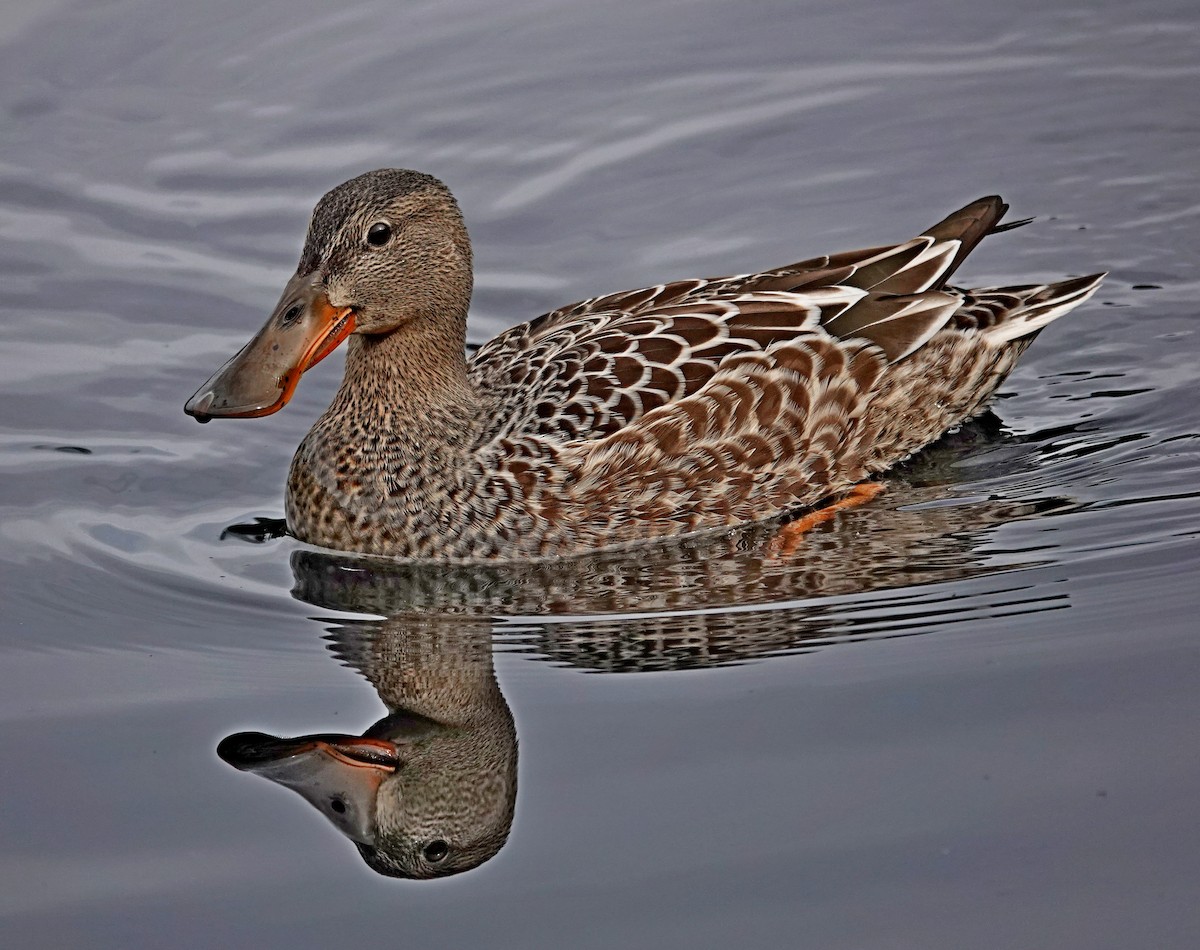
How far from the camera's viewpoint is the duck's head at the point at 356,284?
7758 millimetres

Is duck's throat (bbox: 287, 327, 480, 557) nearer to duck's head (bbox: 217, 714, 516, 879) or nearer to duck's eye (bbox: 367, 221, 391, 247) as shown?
duck's eye (bbox: 367, 221, 391, 247)

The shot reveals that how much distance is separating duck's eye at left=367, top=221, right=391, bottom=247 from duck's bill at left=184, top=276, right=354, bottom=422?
0.97 ft

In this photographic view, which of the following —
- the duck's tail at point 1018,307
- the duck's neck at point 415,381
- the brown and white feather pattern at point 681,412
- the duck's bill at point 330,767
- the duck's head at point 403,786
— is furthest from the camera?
the duck's tail at point 1018,307

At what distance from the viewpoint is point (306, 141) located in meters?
11.9

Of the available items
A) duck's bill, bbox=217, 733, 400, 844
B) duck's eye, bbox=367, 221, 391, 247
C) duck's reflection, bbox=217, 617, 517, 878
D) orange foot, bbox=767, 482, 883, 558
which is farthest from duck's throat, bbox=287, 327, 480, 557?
duck's bill, bbox=217, 733, 400, 844

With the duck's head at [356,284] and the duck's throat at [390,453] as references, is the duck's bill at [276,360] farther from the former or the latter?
the duck's throat at [390,453]

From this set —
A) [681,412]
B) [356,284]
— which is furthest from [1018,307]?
[356,284]

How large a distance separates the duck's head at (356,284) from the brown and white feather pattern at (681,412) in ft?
1.77

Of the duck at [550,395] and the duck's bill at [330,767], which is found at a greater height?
the duck at [550,395]

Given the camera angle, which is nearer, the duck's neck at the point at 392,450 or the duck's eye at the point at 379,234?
the duck's eye at the point at 379,234

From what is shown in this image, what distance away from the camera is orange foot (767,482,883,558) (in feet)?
27.1

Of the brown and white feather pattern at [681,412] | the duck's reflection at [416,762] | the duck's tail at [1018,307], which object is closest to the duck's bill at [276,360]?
the brown and white feather pattern at [681,412]

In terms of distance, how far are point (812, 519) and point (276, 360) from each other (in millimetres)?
2536

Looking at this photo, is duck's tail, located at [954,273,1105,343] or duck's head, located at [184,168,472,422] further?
duck's tail, located at [954,273,1105,343]
